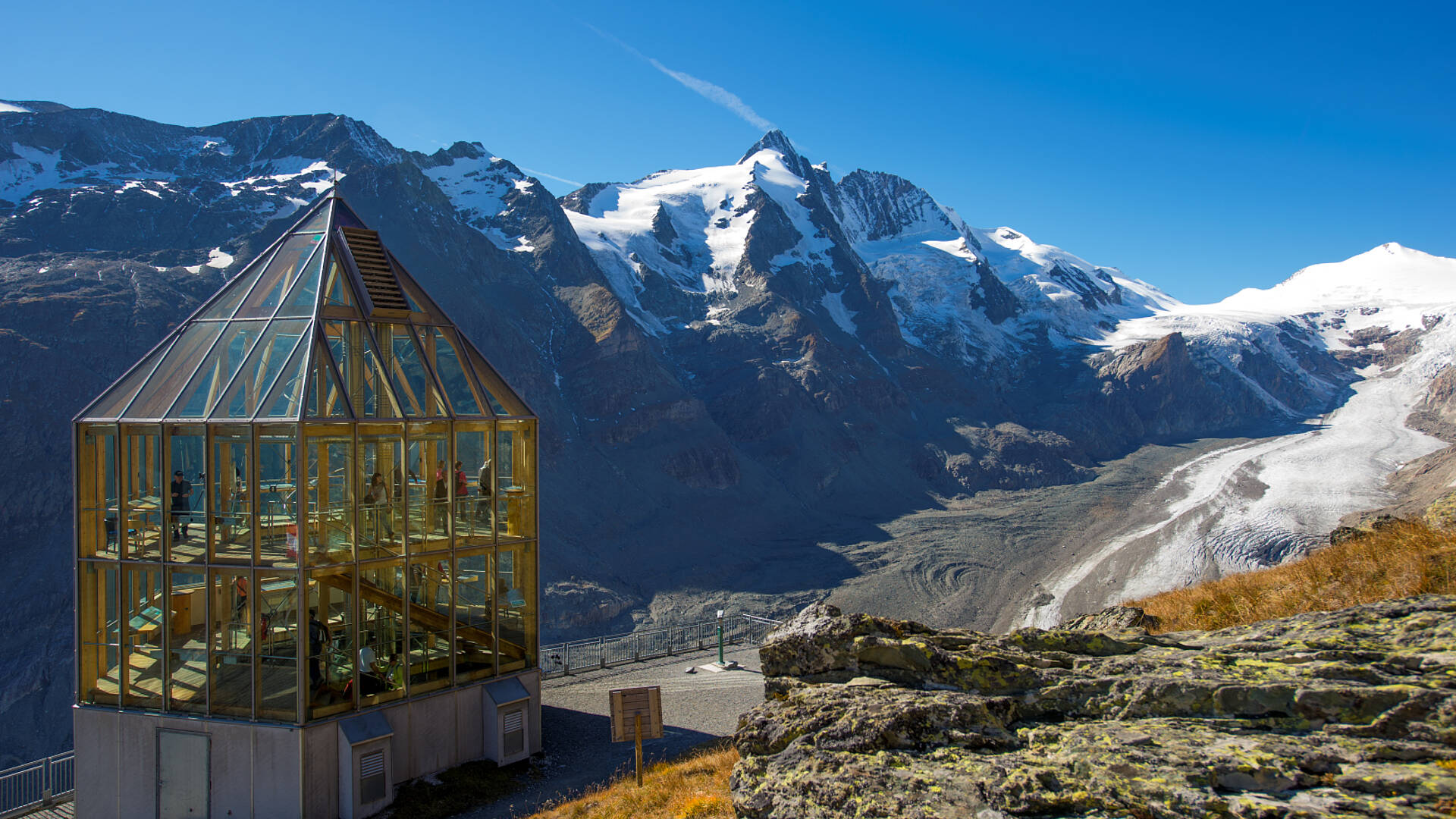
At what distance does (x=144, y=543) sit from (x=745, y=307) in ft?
362

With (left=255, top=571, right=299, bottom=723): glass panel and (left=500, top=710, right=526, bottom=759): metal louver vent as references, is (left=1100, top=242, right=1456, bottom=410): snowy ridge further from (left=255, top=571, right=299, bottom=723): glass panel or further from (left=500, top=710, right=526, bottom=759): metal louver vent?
(left=255, top=571, right=299, bottom=723): glass panel

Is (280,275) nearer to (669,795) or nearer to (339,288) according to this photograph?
(339,288)

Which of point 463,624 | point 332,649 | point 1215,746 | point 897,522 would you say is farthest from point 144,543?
point 897,522

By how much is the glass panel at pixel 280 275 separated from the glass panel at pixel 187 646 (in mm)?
4780

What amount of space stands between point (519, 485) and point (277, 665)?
5.58 meters

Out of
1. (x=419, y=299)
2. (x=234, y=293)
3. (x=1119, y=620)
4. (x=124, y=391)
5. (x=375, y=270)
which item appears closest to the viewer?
(x=1119, y=620)

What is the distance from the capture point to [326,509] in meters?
13.4

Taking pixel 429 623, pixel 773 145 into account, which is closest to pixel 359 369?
pixel 429 623

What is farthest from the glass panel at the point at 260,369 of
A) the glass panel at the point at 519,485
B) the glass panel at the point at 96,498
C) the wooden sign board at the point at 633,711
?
the wooden sign board at the point at 633,711

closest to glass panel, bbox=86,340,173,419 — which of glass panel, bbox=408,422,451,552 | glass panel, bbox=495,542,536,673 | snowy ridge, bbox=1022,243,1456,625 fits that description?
glass panel, bbox=408,422,451,552

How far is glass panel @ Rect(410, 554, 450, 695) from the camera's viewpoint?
14.4m

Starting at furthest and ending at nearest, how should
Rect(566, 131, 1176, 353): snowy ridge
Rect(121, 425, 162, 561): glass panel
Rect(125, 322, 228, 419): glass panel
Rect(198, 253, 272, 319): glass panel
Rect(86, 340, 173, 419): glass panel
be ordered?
Rect(566, 131, 1176, 353): snowy ridge, Rect(198, 253, 272, 319): glass panel, Rect(86, 340, 173, 419): glass panel, Rect(125, 322, 228, 419): glass panel, Rect(121, 425, 162, 561): glass panel

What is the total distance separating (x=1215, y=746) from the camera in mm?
5117

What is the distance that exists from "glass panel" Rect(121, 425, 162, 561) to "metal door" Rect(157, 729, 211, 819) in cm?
292
